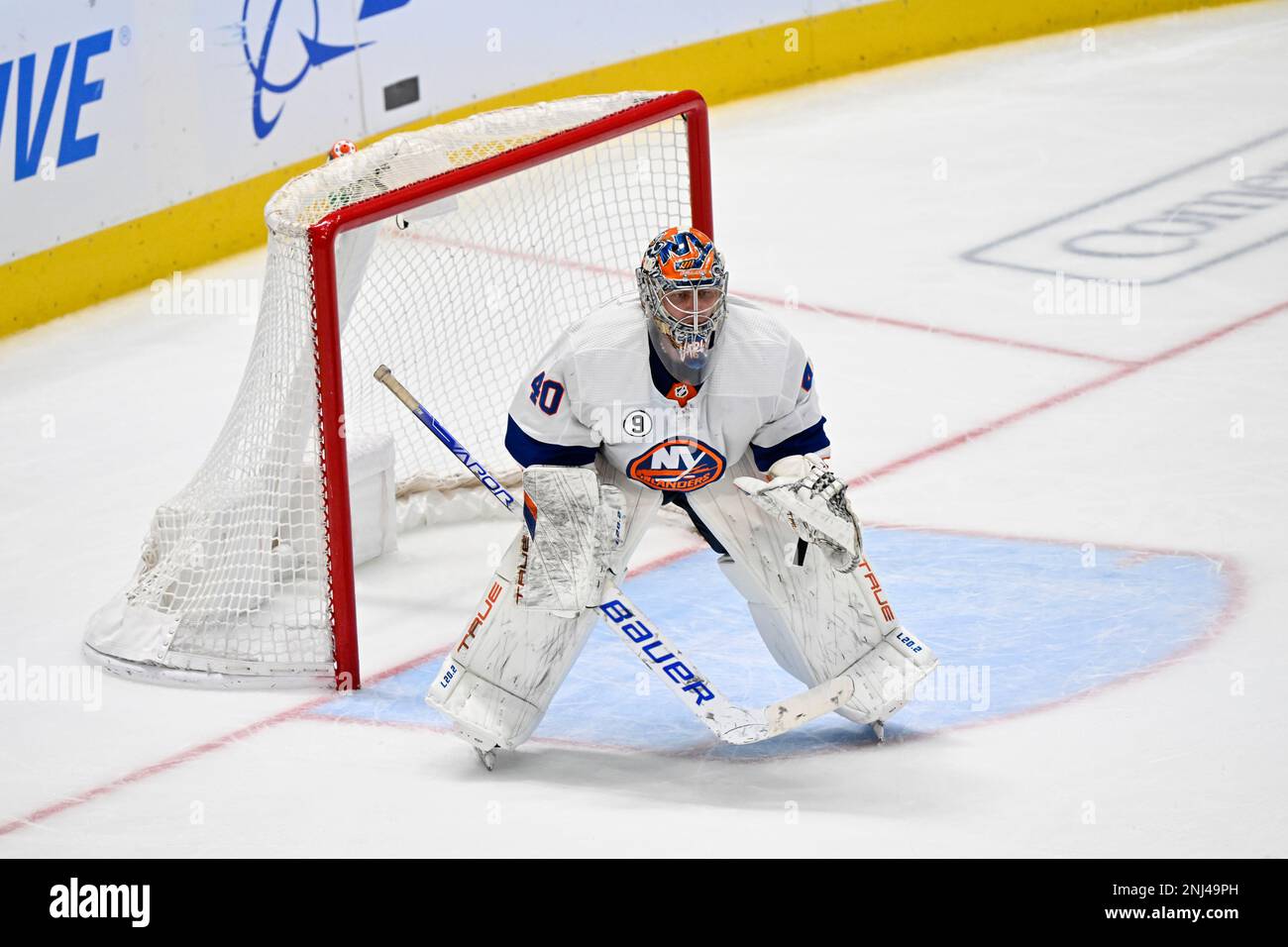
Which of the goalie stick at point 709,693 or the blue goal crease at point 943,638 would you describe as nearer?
the goalie stick at point 709,693

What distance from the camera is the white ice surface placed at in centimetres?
363

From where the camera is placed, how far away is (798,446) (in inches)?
150

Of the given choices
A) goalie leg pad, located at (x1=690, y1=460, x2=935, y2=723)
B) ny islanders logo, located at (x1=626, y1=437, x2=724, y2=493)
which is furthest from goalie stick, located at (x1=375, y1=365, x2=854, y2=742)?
ny islanders logo, located at (x1=626, y1=437, x2=724, y2=493)

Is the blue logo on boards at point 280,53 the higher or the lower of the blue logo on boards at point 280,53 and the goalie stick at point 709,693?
the higher

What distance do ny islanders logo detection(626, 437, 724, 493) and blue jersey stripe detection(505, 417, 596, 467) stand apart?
10 centimetres

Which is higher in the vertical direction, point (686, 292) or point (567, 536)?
point (686, 292)

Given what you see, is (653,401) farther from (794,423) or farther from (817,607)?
(817,607)

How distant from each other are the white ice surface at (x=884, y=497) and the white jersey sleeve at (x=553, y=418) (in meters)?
0.63

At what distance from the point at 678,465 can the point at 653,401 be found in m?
0.14

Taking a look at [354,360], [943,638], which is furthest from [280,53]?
[943,638]

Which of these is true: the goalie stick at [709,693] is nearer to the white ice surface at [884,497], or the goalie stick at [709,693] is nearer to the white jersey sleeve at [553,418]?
the white ice surface at [884,497]

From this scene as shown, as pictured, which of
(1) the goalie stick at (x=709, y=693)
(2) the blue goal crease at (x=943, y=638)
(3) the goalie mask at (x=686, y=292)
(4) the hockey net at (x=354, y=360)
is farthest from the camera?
(4) the hockey net at (x=354, y=360)

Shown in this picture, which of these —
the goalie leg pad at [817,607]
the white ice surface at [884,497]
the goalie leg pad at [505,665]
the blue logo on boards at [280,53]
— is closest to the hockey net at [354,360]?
the white ice surface at [884,497]

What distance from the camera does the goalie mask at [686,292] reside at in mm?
3582
